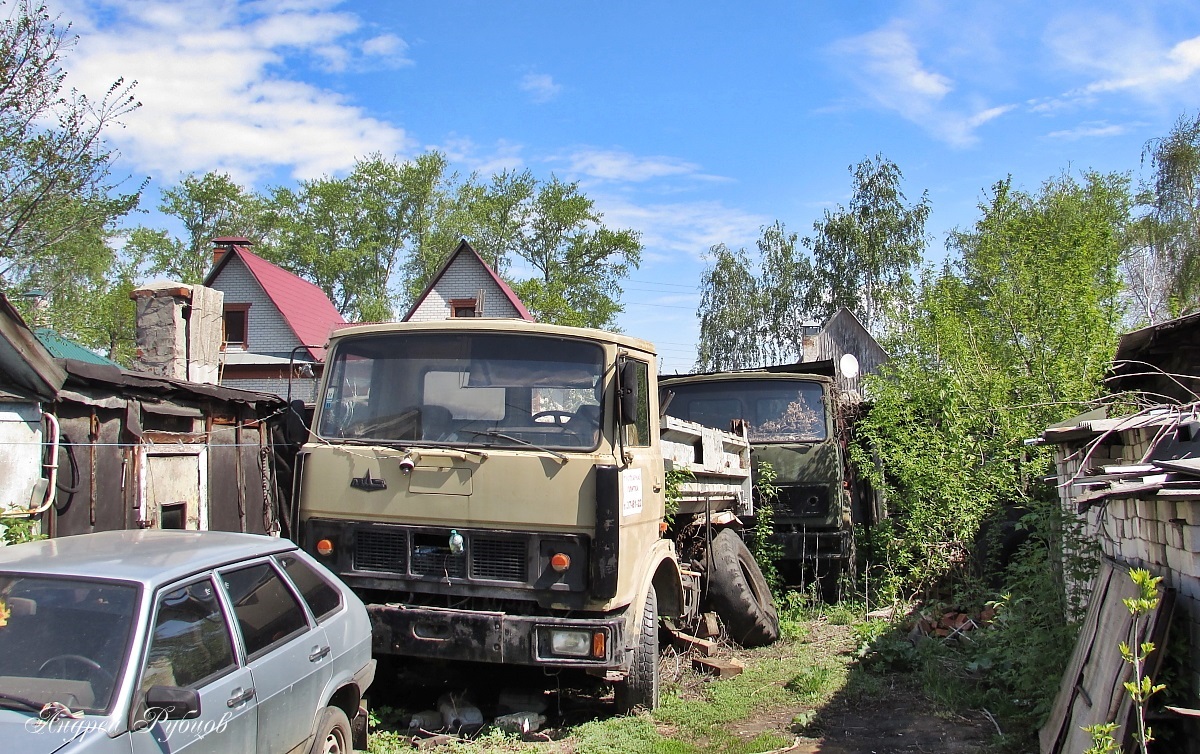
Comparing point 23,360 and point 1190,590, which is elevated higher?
point 23,360

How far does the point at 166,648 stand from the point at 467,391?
276 centimetres

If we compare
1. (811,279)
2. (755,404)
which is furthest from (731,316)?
(755,404)

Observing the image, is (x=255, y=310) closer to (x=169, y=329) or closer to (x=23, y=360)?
(x=169, y=329)

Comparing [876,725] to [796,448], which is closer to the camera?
[876,725]

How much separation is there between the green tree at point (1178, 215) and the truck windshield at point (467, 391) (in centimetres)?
2526

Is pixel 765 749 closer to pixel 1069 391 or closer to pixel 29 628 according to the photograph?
pixel 29 628

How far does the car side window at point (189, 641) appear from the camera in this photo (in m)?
3.22

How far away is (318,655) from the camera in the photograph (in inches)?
165

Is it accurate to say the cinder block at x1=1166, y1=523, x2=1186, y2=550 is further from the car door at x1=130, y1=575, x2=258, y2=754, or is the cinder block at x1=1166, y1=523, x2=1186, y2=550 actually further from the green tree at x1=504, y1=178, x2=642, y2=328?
the green tree at x1=504, y1=178, x2=642, y2=328

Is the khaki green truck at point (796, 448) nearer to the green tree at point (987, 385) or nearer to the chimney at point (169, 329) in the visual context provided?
the green tree at point (987, 385)

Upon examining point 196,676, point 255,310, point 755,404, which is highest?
point 255,310

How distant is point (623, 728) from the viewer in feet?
18.6

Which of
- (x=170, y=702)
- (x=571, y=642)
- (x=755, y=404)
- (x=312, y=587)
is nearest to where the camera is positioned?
(x=170, y=702)

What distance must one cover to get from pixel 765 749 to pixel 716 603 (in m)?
2.51
